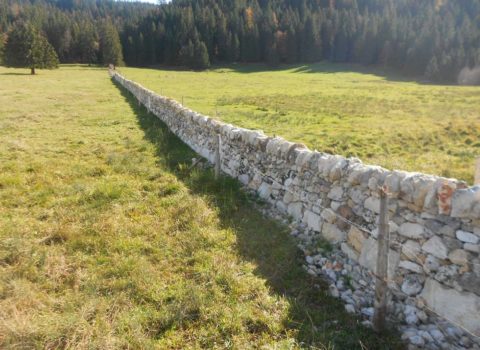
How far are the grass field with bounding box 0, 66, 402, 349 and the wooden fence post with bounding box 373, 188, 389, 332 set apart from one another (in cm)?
20

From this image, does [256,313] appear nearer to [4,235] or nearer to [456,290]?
[456,290]

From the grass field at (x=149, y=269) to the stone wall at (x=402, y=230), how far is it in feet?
1.43

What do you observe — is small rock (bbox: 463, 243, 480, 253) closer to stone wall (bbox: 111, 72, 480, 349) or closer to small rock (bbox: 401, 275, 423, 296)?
stone wall (bbox: 111, 72, 480, 349)

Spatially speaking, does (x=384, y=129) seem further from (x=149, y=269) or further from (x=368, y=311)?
(x=149, y=269)

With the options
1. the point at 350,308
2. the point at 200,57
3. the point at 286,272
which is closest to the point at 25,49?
the point at 200,57

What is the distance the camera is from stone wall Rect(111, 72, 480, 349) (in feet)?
12.5

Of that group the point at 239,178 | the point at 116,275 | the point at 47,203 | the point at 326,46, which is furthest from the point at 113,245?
the point at 326,46

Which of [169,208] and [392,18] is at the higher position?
[392,18]

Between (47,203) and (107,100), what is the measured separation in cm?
2297

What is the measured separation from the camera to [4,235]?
6215 millimetres

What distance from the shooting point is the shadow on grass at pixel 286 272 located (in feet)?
13.7

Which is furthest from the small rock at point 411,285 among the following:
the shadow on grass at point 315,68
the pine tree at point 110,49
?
the pine tree at point 110,49

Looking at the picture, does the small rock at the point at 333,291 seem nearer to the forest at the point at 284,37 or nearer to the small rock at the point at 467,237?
the small rock at the point at 467,237

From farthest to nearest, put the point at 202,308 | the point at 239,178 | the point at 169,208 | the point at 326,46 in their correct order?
the point at 326,46
the point at 239,178
the point at 169,208
the point at 202,308
